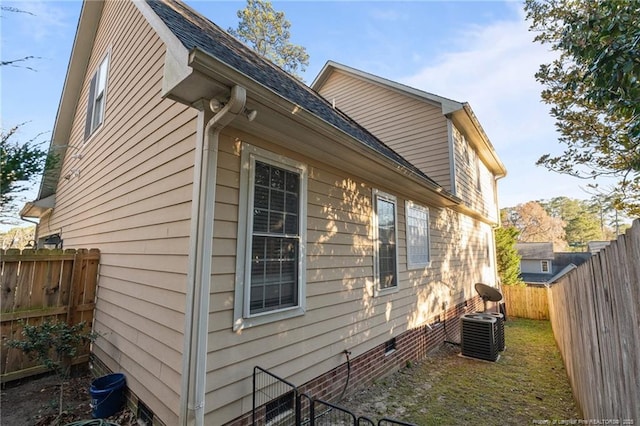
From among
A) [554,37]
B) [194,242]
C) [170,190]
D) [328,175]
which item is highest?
[554,37]

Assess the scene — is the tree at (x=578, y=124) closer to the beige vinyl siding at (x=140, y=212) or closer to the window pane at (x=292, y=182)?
the window pane at (x=292, y=182)

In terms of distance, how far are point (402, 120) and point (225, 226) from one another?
8591 millimetres

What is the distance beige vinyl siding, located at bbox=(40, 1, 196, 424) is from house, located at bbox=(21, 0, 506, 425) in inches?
1.2

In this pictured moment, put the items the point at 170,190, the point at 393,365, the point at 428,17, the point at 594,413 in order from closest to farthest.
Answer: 1. the point at 594,413
2. the point at 170,190
3. the point at 393,365
4. the point at 428,17

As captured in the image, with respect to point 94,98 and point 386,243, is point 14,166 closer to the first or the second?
point 94,98

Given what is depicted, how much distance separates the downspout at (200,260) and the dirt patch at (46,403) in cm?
147

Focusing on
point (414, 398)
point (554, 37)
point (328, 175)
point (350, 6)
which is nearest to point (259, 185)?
point (328, 175)

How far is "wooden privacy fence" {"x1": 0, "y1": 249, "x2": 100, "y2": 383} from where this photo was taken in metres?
4.46

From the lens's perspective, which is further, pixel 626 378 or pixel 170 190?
pixel 170 190

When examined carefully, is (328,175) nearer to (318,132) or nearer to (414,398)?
(318,132)

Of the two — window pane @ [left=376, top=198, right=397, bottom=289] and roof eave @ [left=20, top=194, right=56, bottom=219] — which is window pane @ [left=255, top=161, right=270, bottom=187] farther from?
roof eave @ [left=20, top=194, right=56, bottom=219]

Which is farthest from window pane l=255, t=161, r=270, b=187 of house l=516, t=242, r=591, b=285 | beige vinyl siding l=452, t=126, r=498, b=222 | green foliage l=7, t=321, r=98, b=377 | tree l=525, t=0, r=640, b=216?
house l=516, t=242, r=591, b=285

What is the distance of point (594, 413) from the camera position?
2.83m

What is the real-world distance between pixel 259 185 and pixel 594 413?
3968 mm
